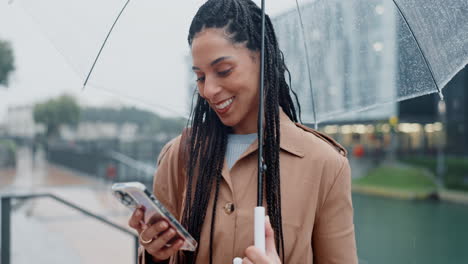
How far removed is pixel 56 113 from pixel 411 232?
28.3 m

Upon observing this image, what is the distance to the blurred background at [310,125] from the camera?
1616 millimetres

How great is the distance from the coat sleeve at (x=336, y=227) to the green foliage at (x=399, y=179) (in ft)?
64.7

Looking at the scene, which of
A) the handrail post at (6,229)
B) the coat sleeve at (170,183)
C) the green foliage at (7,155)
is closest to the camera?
the coat sleeve at (170,183)

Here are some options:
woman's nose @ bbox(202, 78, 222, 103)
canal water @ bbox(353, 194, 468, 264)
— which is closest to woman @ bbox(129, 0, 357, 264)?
woman's nose @ bbox(202, 78, 222, 103)

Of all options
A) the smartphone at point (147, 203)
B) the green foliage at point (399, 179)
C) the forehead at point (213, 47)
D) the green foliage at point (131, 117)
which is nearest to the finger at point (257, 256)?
the smartphone at point (147, 203)

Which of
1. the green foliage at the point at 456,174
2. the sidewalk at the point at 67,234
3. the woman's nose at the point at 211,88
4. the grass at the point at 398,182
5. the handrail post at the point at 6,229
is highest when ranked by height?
the woman's nose at the point at 211,88

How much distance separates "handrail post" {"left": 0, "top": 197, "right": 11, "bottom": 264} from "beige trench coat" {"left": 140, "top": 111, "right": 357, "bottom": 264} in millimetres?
2158

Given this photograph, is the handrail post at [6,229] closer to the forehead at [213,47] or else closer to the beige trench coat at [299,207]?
the beige trench coat at [299,207]

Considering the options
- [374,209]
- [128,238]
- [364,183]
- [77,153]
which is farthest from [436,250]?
[77,153]

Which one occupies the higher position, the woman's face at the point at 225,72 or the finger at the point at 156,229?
the woman's face at the point at 225,72

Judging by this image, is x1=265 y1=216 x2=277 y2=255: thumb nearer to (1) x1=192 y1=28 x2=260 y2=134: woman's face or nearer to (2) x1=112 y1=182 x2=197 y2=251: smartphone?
(2) x1=112 y1=182 x2=197 y2=251: smartphone

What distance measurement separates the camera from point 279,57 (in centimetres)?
136

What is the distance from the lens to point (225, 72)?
3.87ft

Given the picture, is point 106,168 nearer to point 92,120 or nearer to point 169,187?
point 169,187
